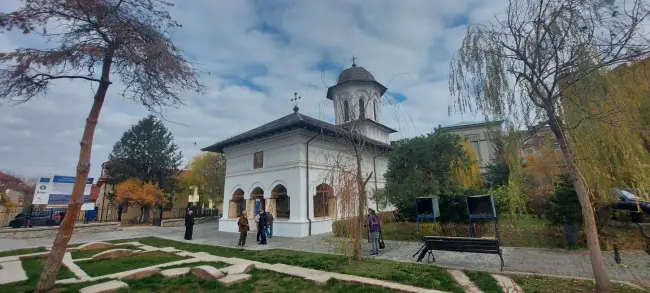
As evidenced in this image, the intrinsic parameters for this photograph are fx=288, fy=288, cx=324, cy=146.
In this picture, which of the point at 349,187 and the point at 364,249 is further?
the point at 364,249

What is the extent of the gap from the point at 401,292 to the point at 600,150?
4.79 m

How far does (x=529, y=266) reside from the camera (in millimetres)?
7141

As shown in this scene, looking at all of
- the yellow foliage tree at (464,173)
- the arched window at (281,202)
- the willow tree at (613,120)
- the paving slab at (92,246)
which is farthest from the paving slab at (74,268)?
the yellow foliage tree at (464,173)

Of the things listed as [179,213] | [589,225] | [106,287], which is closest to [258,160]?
[106,287]

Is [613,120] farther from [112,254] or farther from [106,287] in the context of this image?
[112,254]

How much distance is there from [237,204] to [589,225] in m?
17.8

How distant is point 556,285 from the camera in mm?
5488

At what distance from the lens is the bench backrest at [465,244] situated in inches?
275

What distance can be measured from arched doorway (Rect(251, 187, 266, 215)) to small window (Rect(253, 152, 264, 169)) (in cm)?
140

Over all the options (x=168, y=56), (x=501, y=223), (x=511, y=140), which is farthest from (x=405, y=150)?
(x=168, y=56)

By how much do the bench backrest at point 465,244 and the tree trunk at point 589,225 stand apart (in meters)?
1.90

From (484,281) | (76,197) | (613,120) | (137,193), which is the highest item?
(137,193)

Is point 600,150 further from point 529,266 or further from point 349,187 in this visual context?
point 349,187

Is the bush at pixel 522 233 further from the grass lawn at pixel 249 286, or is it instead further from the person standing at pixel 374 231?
the grass lawn at pixel 249 286
